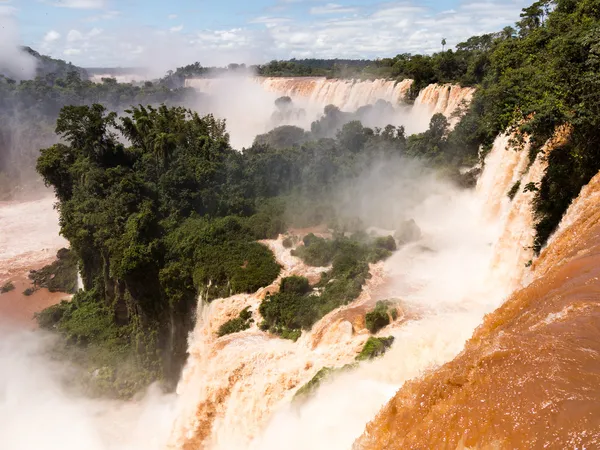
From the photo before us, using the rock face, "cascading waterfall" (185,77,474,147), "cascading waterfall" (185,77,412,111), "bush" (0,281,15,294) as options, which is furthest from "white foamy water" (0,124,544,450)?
"cascading waterfall" (185,77,412,111)

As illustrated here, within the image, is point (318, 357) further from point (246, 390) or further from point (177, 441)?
point (177, 441)

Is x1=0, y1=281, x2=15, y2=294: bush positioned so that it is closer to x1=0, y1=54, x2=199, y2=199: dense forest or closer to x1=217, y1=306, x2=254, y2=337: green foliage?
x1=217, y1=306, x2=254, y2=337: green foliage

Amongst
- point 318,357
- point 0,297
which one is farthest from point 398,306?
point 0,297

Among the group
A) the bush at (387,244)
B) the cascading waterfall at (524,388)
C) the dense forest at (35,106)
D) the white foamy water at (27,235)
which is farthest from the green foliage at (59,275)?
the cascading waterfall at (524,388)

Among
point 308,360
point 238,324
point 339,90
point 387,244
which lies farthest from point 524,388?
point 339,90

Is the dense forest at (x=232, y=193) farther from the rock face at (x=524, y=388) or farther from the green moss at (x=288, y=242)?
the rock face at (x=524, y=388)

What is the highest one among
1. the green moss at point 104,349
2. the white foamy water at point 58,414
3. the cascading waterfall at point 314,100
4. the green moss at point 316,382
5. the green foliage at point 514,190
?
the cascading waterfall at point 314,100

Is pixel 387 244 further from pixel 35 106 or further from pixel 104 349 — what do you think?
pixel 35 106
